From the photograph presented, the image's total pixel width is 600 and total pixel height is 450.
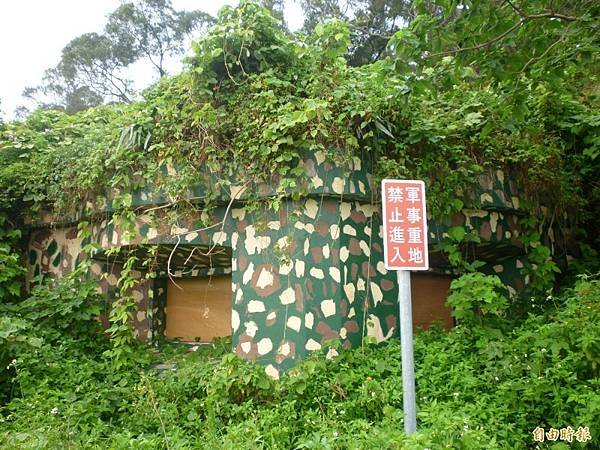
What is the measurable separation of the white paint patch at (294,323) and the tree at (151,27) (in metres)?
18.4

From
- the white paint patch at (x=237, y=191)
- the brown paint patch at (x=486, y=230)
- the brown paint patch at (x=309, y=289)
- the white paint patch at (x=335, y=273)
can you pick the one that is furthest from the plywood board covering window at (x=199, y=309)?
the brown paint patch at (x=486, y=230)

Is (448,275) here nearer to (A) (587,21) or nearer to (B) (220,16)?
(A) (587,21)

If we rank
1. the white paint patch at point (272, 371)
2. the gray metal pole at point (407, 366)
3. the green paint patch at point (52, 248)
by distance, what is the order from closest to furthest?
the gray metal pole at point (407, 366) < the white paint patch at point (272, 371) < the green paint patch at point (52, 248)

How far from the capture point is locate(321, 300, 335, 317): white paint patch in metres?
4.86

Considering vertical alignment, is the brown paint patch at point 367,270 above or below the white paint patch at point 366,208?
below

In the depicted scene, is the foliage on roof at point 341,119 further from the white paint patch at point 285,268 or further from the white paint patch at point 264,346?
the white paint patch at point 264,346

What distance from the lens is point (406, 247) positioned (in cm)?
279

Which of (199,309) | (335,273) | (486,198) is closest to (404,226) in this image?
(335,273)

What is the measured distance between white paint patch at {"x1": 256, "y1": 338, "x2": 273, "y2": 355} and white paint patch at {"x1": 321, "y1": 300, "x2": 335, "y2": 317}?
0.57 m

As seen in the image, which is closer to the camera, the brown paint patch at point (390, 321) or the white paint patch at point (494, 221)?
the brown paint patch at point (390, 321)

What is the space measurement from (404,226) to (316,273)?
2154 millimetres

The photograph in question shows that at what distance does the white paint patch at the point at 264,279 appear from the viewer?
5.07 m

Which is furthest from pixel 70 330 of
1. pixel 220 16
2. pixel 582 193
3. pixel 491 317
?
pixel 582 193

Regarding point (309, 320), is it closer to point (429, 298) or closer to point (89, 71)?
point (429, 298)
